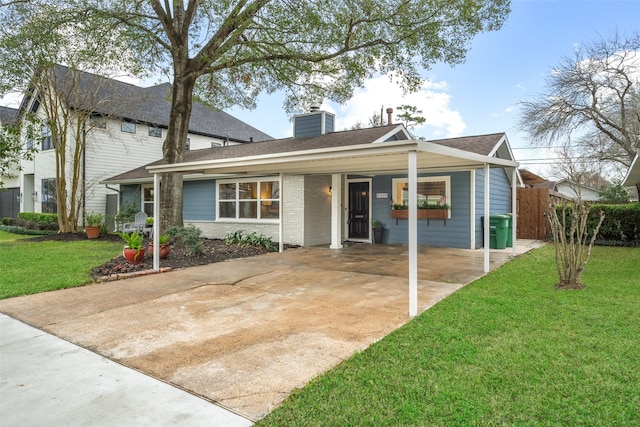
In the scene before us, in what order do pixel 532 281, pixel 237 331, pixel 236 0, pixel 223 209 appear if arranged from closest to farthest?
pixel 237 331 → pixel 532 281 → pixel 236 0 → pixel 223 209

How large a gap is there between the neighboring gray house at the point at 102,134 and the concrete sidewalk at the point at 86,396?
41.9ft

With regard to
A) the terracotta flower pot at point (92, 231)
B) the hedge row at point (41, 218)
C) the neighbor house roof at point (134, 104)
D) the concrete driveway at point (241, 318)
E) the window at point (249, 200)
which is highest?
the neighbor house roof at point (134, 104)

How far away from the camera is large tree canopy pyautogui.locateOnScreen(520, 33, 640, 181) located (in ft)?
57.5

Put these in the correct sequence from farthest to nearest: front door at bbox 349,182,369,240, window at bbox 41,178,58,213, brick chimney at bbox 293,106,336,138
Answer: window at bbox 41,178,58,213, brick chimney at bbox 293,106,336,138, front door at bbox 349,182,369,240

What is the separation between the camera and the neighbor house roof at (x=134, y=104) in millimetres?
13852

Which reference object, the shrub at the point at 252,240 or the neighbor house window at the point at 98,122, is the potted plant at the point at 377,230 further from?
the neighbor house window at the point at 98,122

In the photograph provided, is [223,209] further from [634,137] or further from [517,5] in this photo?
[634,137]

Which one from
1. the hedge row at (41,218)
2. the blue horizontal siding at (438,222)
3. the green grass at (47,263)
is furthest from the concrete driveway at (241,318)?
the hedge row at (41,218)

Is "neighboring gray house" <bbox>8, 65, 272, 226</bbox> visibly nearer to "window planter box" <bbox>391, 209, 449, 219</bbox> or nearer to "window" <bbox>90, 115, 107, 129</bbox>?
"window" <bbox>90, 115, 107, 129</bbox>

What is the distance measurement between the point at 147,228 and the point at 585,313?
44.0 ft

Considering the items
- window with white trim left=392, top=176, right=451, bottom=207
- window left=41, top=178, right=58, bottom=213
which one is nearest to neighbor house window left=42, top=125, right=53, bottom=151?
window left=41, top=178, right=58, bottom=213

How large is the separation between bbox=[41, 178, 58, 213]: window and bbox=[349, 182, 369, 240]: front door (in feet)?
44.5

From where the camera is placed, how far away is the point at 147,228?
1377cm

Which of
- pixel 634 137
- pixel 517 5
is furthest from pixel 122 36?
pixel 634 137
